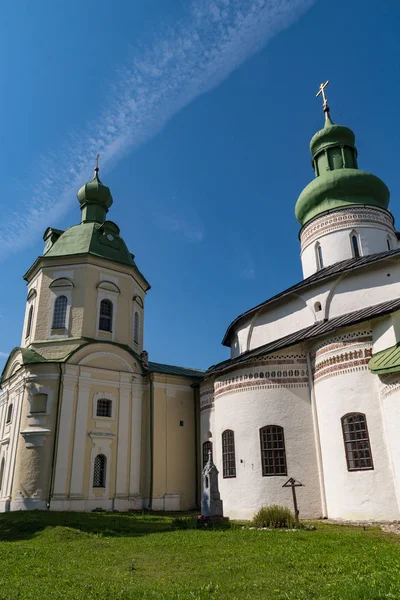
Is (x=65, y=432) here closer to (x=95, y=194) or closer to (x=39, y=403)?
(x=39, y=403)

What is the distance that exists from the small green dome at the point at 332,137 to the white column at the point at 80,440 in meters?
18.0

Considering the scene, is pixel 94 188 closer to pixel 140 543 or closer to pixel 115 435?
pixel 115 435

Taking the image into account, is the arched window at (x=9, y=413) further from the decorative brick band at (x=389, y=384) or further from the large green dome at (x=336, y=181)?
the large green dome at (x=336, y=181)

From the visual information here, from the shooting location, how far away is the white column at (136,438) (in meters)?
20.9

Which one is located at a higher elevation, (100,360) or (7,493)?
(100,360)

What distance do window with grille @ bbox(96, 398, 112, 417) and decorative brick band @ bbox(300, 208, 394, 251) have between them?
13.2 meters

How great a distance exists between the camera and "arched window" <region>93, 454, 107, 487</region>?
20188 mm

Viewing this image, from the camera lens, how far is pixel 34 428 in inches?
782

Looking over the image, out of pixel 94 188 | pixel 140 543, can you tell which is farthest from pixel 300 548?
pixel 94 188

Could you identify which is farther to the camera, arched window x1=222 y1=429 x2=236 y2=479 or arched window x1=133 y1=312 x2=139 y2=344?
arched window x1=133 y1=312 x2=139 y2=344

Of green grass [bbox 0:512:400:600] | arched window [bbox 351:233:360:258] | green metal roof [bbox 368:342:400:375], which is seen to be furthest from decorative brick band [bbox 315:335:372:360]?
arched window [bbox 351:233:360:258]

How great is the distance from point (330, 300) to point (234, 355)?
21.7 ft

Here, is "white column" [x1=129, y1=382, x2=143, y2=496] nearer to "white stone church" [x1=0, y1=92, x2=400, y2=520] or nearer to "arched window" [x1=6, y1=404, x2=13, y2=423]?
"white stone church" [x1=0, y1=92, x2=400, y2=520]

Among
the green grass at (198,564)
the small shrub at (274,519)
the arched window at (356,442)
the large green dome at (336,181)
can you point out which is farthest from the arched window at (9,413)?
the large green dome at (336,181)
